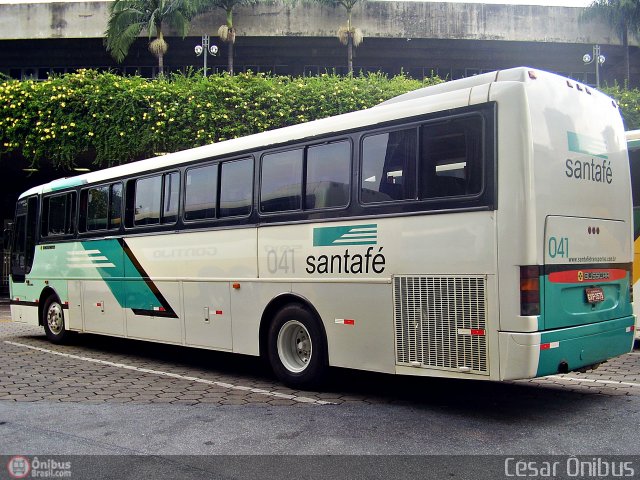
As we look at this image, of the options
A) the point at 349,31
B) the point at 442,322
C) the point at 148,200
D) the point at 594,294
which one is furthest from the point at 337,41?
the point at 442,322

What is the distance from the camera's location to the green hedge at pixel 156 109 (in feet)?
66.0

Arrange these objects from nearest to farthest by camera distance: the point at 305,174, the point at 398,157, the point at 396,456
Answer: the point at 396,456, the point at 398,157, the point at 305,174

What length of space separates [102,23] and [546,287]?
30974 mm

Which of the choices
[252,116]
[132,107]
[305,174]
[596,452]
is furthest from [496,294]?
[132,107]

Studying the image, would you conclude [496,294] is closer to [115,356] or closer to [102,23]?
[115,356]

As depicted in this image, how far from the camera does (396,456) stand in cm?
505

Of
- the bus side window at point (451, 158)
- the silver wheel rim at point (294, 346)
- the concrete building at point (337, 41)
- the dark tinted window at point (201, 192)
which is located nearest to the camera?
the bus side window at point (451, 158)

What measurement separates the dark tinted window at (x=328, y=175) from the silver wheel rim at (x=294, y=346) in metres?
1.50

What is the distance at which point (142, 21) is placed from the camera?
102 feet

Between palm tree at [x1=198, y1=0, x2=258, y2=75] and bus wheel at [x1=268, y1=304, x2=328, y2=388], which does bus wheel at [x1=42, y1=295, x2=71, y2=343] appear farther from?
palm tree at [x1=198, y1=0, x2=258, y2=75]

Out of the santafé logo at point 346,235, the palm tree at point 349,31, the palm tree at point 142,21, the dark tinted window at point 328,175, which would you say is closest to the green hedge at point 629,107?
the palm tree at point 349,31

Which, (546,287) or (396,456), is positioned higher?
(546,287)

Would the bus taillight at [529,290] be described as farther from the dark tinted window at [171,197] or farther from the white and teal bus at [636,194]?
the dark tinted window at [171,197]

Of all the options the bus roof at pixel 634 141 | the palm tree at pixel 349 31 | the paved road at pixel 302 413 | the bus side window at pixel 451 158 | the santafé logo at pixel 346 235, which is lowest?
the paved road at pixel 302 413
